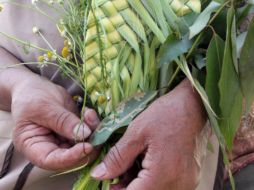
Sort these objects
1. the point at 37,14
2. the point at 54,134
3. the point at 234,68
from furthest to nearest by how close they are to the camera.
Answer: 1. the point at 37,14
2. the point at 54,134
3. the point at 234,68

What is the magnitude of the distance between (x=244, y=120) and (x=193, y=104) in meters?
0.29

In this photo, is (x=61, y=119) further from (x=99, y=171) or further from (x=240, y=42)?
(x=240, y=42)

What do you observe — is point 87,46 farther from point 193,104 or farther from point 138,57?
point 193,104

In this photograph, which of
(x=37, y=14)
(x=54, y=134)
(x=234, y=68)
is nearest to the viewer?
(x=234, y=68)

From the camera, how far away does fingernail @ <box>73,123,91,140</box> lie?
0.90 metres

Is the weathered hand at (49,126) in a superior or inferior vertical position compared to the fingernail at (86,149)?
superior

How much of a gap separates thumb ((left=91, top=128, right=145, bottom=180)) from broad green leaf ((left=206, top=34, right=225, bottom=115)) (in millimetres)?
152

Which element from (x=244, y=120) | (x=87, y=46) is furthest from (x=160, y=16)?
(x=244, y=120)

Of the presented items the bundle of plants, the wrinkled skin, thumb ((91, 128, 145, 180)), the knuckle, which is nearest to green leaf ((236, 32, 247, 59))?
the bundle of plants

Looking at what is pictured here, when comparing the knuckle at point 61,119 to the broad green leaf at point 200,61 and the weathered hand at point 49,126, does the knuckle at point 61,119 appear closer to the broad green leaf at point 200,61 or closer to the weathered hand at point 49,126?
the weathered hand at point 49,126

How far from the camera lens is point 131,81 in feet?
3.01

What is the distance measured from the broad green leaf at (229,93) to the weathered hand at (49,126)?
240 millimetres

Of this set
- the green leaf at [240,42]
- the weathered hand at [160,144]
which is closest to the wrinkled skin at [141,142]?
the weathered hand at [160,144]

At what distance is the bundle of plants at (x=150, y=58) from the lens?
0.87m
